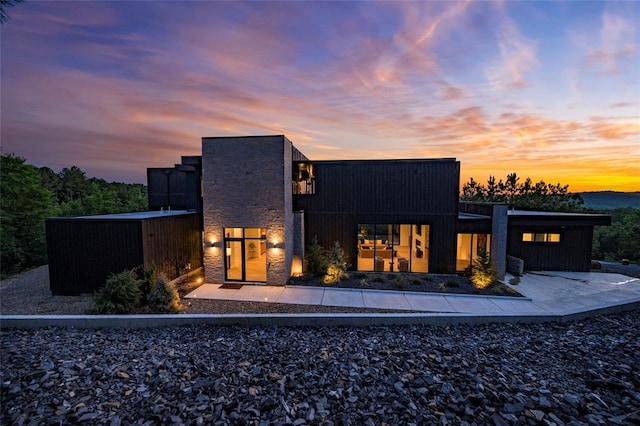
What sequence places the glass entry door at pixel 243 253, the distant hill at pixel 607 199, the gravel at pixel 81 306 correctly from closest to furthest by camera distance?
the gravel at pixel 81 306, the glass entry door at pixel 243 253, the distant hill at pixel 607 199

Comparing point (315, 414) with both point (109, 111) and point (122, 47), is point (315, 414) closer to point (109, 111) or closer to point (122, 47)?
point (122, 47)

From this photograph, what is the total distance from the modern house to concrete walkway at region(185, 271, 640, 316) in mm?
1117

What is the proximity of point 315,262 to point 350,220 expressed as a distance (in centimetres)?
268

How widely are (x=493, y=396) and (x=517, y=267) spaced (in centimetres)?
1039

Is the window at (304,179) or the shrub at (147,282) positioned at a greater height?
the window at (304,179)

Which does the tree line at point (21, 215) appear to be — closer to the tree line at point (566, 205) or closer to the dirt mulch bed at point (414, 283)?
the dirt mulch bed at point (414, 283)

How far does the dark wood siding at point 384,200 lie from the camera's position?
11.6 m

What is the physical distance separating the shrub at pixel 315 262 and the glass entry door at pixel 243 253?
1.95m

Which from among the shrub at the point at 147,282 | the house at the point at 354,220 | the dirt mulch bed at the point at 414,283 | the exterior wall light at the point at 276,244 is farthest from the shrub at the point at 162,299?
the dirt mulch bed at the point at 414,283

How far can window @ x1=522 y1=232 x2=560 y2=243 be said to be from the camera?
12234 millimetres

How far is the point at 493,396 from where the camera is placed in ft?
11.0

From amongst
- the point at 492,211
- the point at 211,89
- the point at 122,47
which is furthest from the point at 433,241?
the point at 122,47

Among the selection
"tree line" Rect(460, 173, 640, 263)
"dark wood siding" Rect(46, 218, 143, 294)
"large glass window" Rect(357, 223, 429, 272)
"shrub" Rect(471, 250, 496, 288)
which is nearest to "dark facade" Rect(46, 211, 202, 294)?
"dark wood siding" Rect(46, 218, 143, 294)

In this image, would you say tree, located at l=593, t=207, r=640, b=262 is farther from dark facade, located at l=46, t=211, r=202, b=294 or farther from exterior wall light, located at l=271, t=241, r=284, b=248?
dark facade, located at l=46, t=211, r=202, b=294
